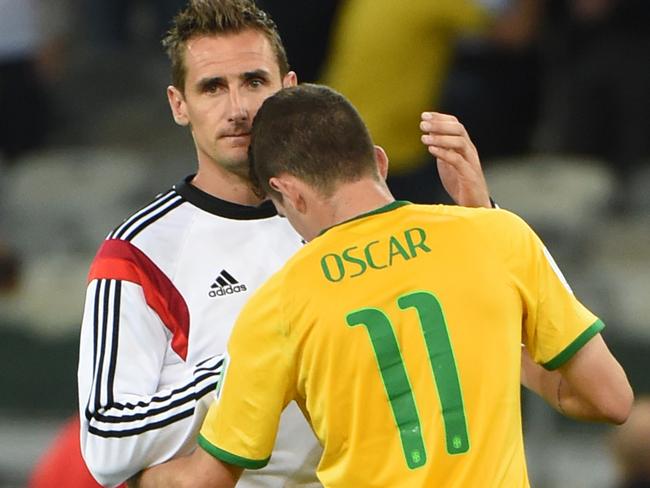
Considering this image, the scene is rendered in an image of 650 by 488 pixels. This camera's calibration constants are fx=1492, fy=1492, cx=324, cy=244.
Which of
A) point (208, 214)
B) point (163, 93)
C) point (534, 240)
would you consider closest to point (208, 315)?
point (208, 214)

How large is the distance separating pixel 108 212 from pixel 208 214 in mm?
4555

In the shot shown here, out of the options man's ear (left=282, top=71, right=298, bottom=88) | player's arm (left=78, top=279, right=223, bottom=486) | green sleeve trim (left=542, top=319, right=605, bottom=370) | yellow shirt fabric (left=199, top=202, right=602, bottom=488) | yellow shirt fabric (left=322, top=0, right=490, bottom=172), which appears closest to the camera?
yellow shirt fabric (left=199, top=202, right=602, bottom=488)

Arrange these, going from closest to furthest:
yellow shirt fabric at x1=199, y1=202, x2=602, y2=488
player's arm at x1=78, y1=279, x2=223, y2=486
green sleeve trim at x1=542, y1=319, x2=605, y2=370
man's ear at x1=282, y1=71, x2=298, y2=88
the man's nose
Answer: yellow shirt fabric at x1=199, y1=202, x2=602, y2=488, green sleeve trim at x1=542, y1=319, x2=605, y2=370, player's arm at x1=78, y1=279, x2=223, y2=486, the man's nose, man's ear at x1=282, y1=71, x2=298, y2=88

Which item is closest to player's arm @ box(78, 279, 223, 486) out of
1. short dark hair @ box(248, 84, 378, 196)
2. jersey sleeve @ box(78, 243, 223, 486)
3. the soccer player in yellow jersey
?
jersey sleeve @ box(78, 243, 223, 486)

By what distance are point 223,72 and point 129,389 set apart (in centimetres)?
67

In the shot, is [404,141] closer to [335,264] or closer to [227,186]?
[227,186]

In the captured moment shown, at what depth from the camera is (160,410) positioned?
281cm

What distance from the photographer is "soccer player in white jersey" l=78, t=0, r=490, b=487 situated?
2.83 metres

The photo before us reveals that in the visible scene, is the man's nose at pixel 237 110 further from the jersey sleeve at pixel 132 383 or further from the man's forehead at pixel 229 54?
the jersey sleeve at pixel 132 383

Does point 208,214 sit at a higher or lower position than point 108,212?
Answer: higher

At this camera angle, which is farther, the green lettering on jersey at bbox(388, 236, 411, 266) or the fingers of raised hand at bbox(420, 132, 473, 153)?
the fingers of raised hand at bbox(420, 132, 473, 153)

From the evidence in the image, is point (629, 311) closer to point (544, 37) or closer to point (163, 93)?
point (544, 37)

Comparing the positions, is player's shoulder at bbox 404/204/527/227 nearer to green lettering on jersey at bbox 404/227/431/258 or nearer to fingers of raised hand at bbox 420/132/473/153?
green lettering on jersey at bbox 404/227/431/258

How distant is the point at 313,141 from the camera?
2.67 m
